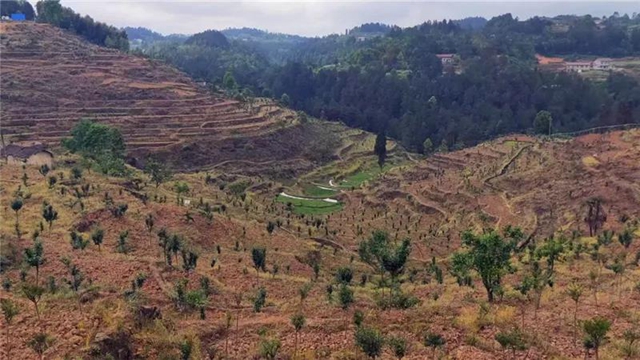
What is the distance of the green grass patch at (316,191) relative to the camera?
5259cm

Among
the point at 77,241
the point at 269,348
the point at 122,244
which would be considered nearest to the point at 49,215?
the point at 77,241

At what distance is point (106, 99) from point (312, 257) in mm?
44175

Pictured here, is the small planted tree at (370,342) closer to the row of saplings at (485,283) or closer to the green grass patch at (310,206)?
the row of saplings at (485,283)

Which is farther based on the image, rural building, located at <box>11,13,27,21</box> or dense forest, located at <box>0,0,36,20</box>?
dense forest, located at <box>0,0,36,20</box>

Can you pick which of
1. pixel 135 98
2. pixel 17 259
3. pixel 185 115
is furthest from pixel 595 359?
pixel 135 98

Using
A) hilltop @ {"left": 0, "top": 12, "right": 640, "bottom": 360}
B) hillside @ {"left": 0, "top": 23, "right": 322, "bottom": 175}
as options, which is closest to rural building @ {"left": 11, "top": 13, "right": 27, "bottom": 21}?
hilltop @ {"left": 0, "top": 12, "right": 640, "bottom": 360}

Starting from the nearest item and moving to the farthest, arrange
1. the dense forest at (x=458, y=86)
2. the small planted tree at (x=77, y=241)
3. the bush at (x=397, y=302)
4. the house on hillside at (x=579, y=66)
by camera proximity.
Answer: the bush at (x=397, y=302) < the small planted tree at (x=77, y=241) < the dense forest at (x=458, y=86) < the house on hillside at (x=579, y=66)

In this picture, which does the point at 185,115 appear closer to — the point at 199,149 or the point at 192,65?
the point at 199,149

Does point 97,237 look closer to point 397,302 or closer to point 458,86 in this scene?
point 397,302

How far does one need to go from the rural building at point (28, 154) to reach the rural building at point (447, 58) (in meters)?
79.8

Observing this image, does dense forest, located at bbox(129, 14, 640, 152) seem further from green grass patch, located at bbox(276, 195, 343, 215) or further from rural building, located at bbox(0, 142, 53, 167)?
rural building, located at bbox(0, 142, 53, 167)

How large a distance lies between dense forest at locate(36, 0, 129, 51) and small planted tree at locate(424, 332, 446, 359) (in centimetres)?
8267

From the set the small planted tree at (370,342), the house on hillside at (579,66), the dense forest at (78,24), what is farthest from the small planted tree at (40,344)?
the house on hillside at (579,66)

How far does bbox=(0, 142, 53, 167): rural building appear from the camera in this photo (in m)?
42.8
